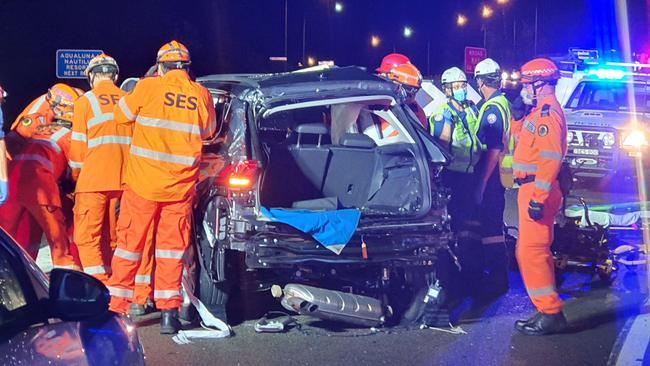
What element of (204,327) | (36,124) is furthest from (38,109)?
(204,327)

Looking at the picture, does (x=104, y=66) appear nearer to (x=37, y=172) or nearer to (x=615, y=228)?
(x=37, y=172)

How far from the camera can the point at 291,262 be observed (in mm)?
5750

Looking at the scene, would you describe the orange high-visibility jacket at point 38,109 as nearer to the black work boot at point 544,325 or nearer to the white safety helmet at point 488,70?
the white safety helmet at point 488,70

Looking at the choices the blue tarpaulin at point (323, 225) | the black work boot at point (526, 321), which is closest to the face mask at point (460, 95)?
the black work boot at point (526, 321)

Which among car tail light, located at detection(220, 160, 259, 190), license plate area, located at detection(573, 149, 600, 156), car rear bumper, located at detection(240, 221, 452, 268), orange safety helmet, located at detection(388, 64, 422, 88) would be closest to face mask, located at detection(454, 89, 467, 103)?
orange safety helmet, located at detection(388, 64, 422, 88)

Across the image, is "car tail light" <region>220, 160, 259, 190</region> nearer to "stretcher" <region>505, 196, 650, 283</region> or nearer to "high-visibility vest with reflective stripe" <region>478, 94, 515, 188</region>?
"high-visibility vest with reflective stripe" <region>478, 94, 515, 188</region>

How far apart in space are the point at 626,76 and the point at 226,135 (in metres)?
9.27

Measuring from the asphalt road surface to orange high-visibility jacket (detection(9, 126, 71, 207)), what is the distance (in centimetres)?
118

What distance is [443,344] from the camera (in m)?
5.95

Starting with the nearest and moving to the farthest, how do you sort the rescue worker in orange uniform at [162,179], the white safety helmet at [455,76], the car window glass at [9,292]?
the car window glass at [9,292] → the rescue worker in orange uniform at [162,179] → the white safety helmet at [455,76]

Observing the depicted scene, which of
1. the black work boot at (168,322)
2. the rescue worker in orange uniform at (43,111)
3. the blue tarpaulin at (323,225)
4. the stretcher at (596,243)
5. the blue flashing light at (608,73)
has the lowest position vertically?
the black work boot at (168,322)

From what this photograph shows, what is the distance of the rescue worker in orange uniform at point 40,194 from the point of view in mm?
6270

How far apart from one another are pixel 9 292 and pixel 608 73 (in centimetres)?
1169

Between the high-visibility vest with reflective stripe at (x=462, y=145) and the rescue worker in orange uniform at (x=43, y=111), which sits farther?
the high-visibility vest with reflective stripe at (x=462, y=145)
